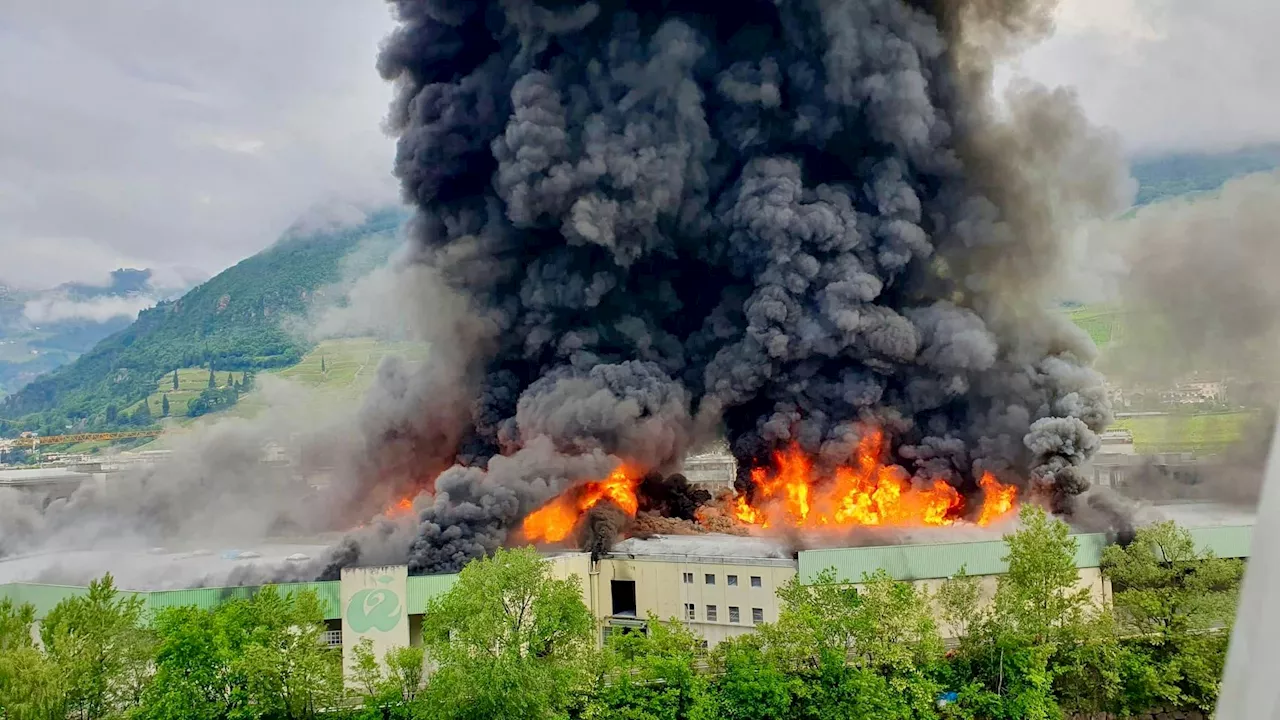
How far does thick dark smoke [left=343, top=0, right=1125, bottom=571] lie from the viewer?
54500 mm

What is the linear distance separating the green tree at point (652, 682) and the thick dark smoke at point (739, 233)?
42.6ft

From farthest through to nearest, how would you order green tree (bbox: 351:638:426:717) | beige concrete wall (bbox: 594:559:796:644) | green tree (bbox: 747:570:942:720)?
1. beige concrete wall (bbox: 594:559:796:644)
2. green tree (bbox: 351:638:426:717)
3. green tree (bbox: 747:570:942:720)

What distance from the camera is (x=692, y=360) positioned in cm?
6141

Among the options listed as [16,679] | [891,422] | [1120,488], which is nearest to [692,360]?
[891,422]

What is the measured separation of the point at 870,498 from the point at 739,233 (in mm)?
15527

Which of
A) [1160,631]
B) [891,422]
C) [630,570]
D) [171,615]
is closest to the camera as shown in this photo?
[171,615]

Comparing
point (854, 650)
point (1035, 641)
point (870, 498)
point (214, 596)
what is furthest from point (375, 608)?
point (870, 498)

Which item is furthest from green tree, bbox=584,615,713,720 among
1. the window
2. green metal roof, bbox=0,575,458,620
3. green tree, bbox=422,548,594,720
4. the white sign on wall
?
the window

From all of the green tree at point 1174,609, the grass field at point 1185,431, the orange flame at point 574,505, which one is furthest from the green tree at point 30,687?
the grass field at point 1185,431

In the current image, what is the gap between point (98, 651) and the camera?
3422 centimetres

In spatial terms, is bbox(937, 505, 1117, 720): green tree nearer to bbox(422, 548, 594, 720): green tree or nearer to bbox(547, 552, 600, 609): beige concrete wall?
bbox(422, 548, 594, 720): green tree

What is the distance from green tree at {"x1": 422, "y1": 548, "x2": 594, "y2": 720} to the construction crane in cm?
12519

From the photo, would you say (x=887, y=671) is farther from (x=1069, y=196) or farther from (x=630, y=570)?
(x=1069, y=196)

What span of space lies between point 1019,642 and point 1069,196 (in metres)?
31.2
